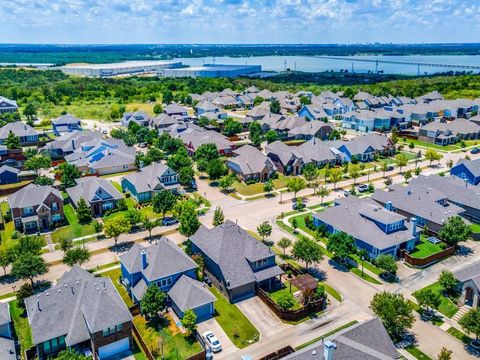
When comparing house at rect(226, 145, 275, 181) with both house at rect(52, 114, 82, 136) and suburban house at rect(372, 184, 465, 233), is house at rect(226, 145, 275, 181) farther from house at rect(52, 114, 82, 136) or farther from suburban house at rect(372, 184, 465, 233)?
house at rect(52, 114, 82, 136)

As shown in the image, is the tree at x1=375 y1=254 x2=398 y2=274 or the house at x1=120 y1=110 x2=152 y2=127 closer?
the tree at x1=375 y1=254 x2=398 y2=274

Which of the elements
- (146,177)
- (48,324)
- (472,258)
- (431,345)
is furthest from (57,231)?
(472,258)

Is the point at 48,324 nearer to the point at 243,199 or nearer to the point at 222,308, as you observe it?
the point at 222,308

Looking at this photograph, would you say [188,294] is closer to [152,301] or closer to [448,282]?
[152,301]

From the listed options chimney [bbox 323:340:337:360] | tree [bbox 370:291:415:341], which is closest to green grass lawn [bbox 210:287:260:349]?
chimney [bbox 323:340:337:360]

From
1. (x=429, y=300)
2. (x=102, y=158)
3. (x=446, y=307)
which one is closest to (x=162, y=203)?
(x=102, y=158)

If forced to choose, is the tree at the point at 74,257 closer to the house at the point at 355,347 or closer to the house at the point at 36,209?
the house at the point at 36,209
